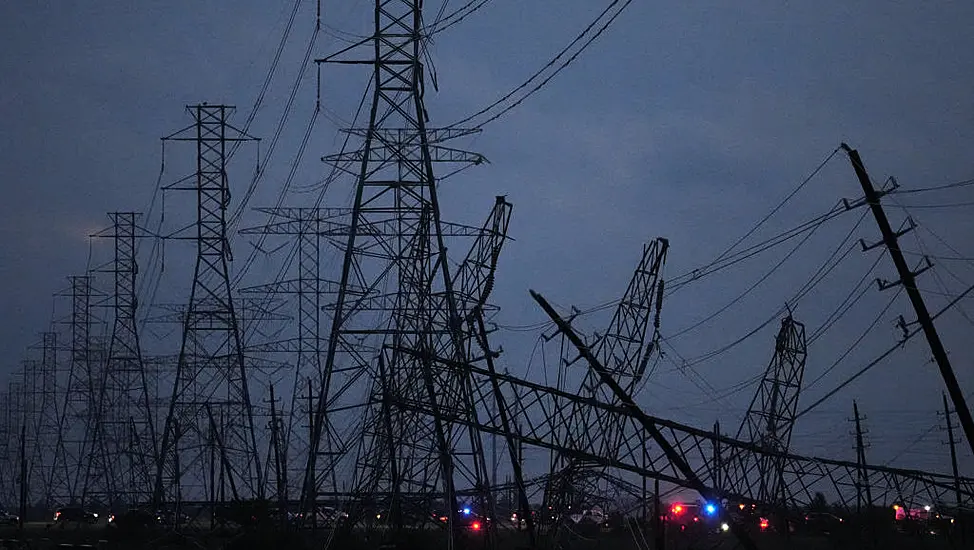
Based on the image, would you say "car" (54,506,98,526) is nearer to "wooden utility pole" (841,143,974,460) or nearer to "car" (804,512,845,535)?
"car" (804,512,845,535)

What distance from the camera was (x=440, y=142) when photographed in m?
41.5

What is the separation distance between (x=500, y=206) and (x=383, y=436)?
929cm

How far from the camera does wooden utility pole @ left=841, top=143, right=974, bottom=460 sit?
110ft

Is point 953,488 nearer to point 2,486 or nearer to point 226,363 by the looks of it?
point 226,363

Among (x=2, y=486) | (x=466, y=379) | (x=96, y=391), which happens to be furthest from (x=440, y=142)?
(x=2, y=486)

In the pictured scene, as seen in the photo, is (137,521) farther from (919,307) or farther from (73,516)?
(919,307)

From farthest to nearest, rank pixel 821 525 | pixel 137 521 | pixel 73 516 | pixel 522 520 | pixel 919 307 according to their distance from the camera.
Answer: pixel 73 516
pixel 821 525
pixel 137 521
pixel 522 520
pixel 919 307

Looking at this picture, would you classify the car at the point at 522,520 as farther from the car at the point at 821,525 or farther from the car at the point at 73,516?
the car at the point at 73,516

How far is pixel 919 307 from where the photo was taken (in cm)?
3388

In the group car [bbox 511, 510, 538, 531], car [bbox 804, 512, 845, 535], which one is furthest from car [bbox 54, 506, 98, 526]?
car [bbox 804, 512, 845, 535]

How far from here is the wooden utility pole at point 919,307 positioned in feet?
110

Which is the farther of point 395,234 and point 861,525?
point 861,525

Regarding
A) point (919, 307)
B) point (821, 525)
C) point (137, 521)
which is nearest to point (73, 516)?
point (137, 521)

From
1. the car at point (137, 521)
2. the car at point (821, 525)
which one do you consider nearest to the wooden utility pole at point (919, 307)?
the car at point (821, 525)
